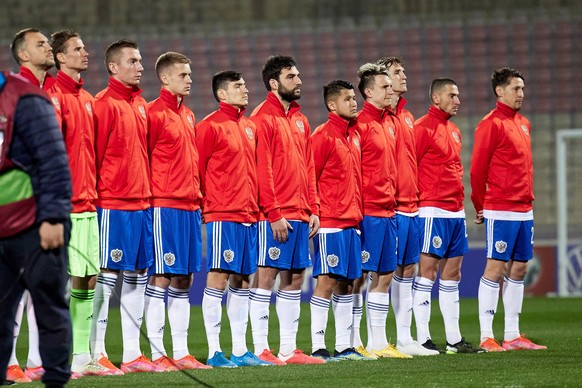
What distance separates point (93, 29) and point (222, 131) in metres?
11.7

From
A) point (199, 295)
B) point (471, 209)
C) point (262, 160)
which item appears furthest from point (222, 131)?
point (471, 209)

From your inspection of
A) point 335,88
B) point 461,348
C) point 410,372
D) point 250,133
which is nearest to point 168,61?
point 250,133

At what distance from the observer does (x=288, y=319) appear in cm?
777

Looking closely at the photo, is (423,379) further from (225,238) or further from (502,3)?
(502,3)

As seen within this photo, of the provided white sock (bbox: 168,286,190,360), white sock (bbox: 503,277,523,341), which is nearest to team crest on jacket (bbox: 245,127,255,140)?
white sock (bbox: 168,286,190,360)

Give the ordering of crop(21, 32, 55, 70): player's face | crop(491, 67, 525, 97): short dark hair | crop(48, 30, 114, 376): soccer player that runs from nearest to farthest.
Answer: crop(21, 32, 55, 70): player's face → crop(48, 30, 114, 376): soccer player → crop(491, 67, 525, 97): short dark hair

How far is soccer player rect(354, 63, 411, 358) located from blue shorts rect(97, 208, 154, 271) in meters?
1.78

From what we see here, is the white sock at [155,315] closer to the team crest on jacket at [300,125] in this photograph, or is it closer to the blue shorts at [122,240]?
the blue shorts at [122,240]

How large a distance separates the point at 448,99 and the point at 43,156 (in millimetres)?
4791

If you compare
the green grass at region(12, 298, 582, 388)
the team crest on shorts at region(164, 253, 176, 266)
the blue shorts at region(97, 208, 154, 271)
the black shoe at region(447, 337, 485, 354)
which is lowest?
the black shoe at region(447, 337, 485, 354)

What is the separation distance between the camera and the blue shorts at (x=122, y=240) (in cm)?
705

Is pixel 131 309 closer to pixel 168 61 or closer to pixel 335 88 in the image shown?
pixel 168 61

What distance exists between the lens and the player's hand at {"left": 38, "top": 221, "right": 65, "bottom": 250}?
15.8 ft

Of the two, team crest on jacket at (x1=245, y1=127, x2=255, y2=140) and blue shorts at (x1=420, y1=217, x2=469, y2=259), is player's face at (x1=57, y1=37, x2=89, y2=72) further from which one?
blue shorts at (x1=420, y1=217, x2=469, y2=259)
